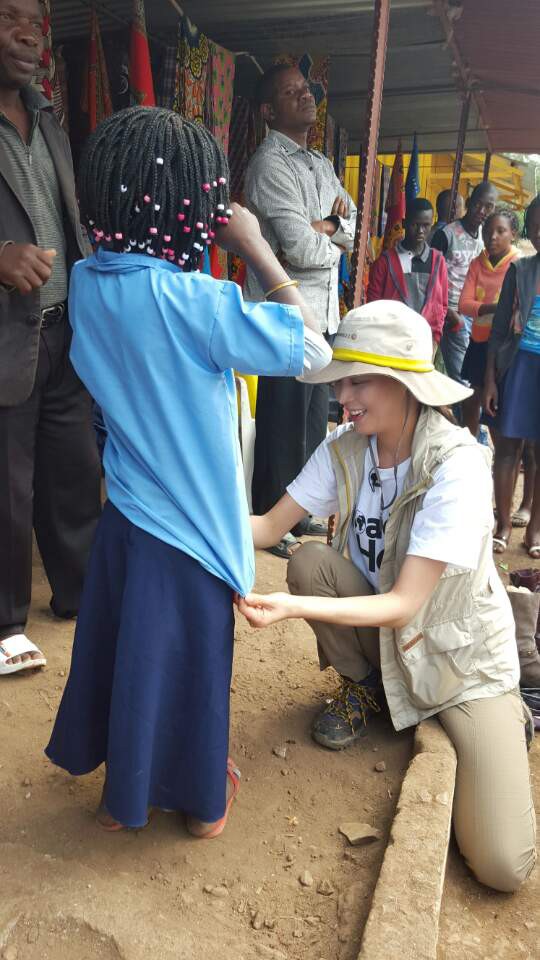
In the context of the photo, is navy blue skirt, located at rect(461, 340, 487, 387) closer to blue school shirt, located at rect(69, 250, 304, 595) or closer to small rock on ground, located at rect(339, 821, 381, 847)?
small rock on ground, located at rect(339, 821, 381, 847)

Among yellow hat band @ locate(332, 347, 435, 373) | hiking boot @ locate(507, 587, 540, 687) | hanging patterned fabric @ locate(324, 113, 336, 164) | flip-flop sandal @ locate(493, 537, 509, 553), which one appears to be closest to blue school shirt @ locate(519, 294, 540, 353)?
flip-flop sandal @ locate(493, 537, 509, 553)

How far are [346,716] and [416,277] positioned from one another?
159 inches

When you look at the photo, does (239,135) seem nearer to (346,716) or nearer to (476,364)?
(476,364)

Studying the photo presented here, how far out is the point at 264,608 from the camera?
1.75m

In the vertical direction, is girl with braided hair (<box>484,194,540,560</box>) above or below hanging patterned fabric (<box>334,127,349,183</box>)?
below

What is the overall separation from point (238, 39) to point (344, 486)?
4.48m

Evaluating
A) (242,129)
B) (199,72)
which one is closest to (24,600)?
(199,72)

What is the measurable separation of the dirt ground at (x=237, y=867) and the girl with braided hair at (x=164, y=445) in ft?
0.50

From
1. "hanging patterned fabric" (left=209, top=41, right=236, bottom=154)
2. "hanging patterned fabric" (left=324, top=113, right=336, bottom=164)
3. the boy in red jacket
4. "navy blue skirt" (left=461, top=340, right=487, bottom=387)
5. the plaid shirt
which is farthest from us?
"hanging patterned fabric" (left=324, top=113, right=336, bottom=164)

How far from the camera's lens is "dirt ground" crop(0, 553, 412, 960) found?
161 cm

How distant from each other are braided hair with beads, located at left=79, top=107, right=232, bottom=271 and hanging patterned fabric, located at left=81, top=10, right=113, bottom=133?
3466 mm

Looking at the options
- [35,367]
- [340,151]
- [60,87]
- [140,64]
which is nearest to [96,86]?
[60,87]

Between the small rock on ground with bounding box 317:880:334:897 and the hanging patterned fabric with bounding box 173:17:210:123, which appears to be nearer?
the small rock on ground with bounding box 317:880:334:897

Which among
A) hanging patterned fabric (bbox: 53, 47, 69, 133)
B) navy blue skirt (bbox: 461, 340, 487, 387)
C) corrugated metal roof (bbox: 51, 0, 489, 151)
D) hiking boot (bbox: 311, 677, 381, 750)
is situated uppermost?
corrugated metal roof (bbox: 51, 0, 489, 151)
